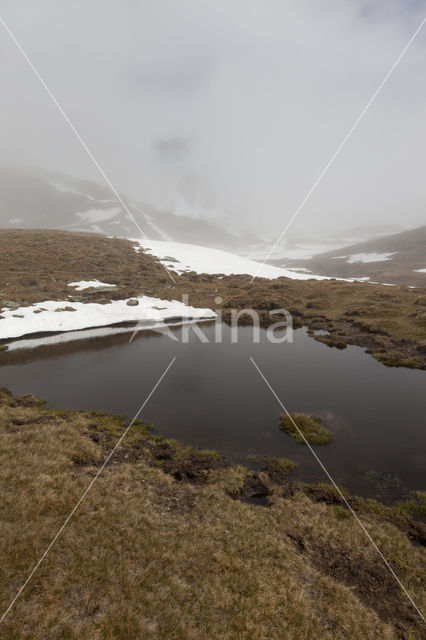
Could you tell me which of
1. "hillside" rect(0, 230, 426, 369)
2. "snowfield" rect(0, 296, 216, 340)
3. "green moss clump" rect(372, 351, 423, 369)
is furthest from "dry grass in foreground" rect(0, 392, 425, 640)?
"snowfield" rect(0, 296, 216, 340)

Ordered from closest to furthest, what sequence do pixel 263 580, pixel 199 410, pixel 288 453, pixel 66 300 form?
pixel 263 580
pixel 288 453
pixel 199 410
pixel 66 300

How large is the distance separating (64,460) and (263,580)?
34.5 ft

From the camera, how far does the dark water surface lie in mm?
15703

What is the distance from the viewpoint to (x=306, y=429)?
693 inches

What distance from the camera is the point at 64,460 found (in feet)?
46.4

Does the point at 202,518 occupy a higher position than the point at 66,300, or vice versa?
the point at 66,300

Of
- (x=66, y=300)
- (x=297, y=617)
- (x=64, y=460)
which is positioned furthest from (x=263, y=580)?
(x=66, y=300)

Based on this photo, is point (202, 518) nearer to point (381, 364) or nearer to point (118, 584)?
point (118, 584)

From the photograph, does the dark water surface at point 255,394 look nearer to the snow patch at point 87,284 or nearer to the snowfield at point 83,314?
the snowfield at point 83,314

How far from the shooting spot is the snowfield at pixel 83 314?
111ft

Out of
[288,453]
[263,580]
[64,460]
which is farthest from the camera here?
[288,453]

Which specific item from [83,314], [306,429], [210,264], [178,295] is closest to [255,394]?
[306,429]

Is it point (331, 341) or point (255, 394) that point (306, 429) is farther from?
point (331, 341)

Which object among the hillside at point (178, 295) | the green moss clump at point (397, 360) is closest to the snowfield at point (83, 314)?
the hillside at point (178, 295)
